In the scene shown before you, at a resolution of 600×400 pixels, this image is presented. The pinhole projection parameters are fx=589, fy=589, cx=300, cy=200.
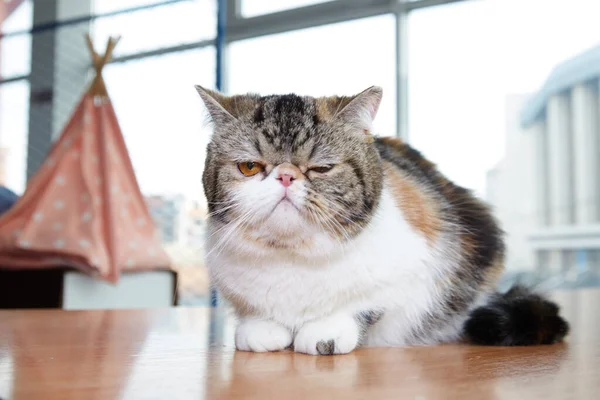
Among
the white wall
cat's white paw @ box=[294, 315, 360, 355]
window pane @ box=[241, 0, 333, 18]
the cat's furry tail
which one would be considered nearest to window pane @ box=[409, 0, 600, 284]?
the white wall

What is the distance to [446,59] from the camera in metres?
2.70

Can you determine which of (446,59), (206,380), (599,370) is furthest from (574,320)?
(446,59)

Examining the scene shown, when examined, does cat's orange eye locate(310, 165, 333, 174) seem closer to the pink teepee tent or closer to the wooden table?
the wooden table

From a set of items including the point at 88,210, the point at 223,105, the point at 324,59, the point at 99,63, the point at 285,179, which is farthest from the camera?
the point at 324,59

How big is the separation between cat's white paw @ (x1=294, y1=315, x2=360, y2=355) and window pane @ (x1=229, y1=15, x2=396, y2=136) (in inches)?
74.4

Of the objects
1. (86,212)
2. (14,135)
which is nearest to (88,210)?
(86,212)

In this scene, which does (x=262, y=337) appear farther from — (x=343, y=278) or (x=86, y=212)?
(x=86, y=212)

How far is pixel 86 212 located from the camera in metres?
2.11

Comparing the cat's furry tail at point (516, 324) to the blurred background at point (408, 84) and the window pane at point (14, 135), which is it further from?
the window pane at point (14, 135)

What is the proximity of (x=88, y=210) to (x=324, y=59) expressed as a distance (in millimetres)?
1268

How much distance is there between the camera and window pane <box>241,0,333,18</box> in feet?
9.65

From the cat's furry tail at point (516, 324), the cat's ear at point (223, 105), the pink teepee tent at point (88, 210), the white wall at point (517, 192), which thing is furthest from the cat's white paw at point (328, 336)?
the white wall at point (517, 192)

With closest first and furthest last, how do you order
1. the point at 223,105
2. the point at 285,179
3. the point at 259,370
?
the point at 259,370 < the point at 285,179 < the point at 223,105

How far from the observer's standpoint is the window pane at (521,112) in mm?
2617
